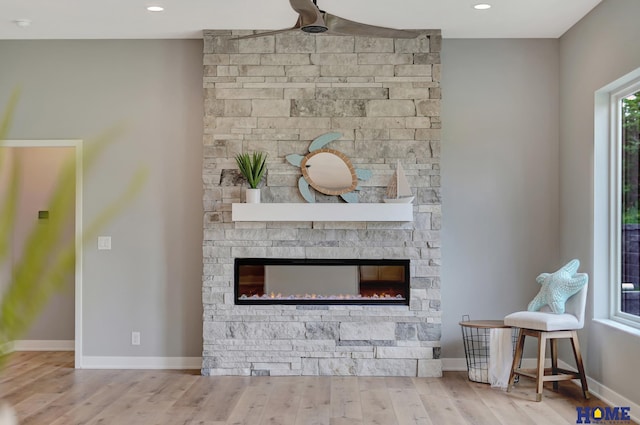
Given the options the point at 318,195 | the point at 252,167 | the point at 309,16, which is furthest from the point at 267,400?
the point at 309,16

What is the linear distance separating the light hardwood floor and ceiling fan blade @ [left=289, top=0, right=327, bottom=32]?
2.28 m

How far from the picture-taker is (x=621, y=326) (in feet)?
14.9

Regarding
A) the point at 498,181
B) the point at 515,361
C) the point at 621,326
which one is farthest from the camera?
the point at 498,181

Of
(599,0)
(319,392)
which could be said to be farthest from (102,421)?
(599,0)

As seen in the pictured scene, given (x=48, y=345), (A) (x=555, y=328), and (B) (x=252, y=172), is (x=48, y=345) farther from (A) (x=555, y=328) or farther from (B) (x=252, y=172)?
(A) (x=555, y=328)

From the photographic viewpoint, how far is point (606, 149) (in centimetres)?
486

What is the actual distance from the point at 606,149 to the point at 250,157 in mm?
2675

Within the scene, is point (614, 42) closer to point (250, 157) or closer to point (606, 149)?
point (606, 149)

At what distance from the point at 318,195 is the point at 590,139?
82.1 inches

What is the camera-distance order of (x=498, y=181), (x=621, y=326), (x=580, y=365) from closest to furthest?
(x=621, y=326)
(x=580, y=365)
(x=498, y=181)

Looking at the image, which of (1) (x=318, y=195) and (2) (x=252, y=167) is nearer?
(2) (x=252, y=167)

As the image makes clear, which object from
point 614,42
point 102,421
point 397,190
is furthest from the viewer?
point 397,190

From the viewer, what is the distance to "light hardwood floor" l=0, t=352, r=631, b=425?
4.23 m

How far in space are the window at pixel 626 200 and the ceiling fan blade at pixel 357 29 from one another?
182 centimetres
